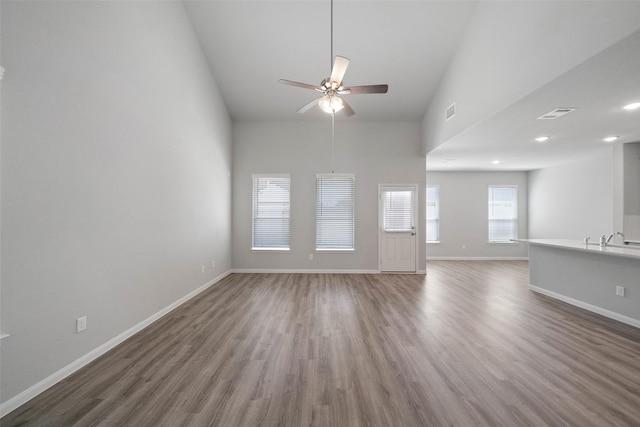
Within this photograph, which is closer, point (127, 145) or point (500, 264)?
point (127, 145)

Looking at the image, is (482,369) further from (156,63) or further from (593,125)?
(156,63)

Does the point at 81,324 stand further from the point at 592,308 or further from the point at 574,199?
the point at 574,199

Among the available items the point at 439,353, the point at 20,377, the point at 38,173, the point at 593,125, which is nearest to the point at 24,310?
the point at 20,377

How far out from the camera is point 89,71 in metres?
2.60

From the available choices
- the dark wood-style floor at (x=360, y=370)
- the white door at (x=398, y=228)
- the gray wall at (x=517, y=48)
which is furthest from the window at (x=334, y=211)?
the dark wood-style floor at (x=360, y=370)

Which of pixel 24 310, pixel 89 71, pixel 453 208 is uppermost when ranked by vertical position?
pixel 89 71

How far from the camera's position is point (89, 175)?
259 centimetres

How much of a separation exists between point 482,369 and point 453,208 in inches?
278

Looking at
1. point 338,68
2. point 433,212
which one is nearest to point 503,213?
point 433,212

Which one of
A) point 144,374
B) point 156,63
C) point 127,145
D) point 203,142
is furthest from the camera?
point 203,142

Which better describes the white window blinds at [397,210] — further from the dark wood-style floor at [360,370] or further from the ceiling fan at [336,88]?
the ceiling fan at [336,88]

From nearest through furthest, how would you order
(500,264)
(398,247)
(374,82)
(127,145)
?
(127,145) → (374,82) → (398,247) → (500,264)

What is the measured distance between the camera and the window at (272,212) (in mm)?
6797

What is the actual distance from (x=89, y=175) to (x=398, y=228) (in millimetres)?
5731
